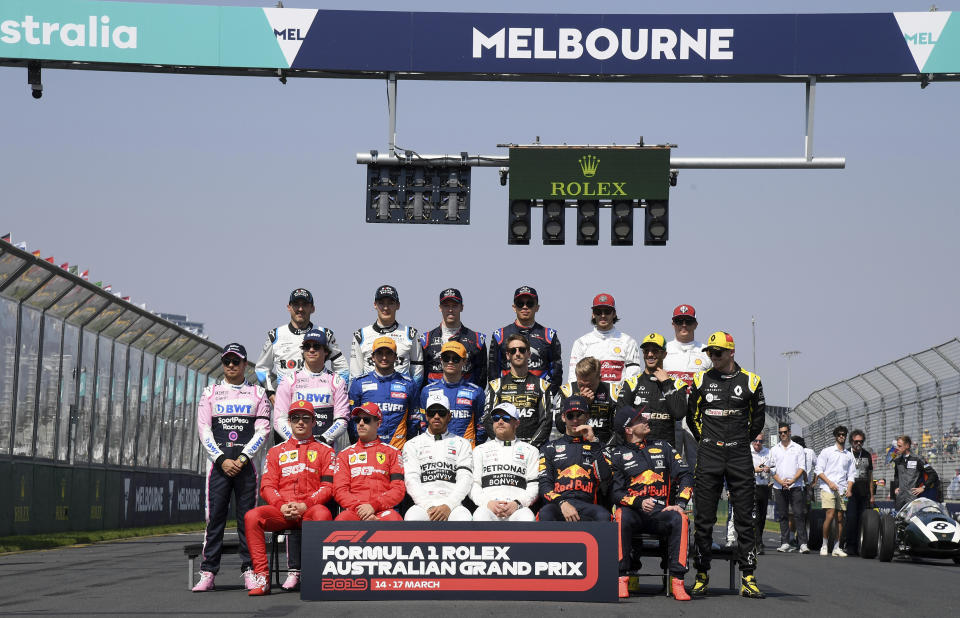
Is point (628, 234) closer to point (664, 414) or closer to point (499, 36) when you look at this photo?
point (499, 36)

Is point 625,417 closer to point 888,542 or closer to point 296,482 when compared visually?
point 296,482

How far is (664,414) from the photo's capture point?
1066cm

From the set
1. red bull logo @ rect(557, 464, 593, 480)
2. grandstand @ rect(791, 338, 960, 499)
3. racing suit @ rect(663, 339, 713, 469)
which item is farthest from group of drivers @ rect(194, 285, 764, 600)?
grandstand @ rect(791, 338, 960, 499)

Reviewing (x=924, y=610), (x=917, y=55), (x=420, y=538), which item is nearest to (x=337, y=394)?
(x=420, y=538)

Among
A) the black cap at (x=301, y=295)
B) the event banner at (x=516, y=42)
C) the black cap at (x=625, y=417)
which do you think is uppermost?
the event banner at (x=516, y=42)

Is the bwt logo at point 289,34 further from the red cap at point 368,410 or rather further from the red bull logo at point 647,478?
the red bull logo at point 647,478

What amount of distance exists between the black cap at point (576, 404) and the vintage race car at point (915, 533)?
7.13m

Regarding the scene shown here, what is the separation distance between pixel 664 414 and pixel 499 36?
27.2 feet

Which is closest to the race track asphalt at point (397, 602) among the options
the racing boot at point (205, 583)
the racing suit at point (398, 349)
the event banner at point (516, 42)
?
the racing boot at point (205, 583)

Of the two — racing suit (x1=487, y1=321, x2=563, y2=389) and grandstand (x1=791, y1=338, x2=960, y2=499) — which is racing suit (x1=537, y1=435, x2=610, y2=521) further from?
grandstand (x1=791, y1=338, x2=960, y2=499)

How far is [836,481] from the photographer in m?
17.5

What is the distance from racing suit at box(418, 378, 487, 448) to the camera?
10.6m

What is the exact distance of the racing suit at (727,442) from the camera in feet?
32.2

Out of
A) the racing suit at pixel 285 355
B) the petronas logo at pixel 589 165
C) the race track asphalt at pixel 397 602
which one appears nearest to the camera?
the race track asphalt at pixel 397 602
